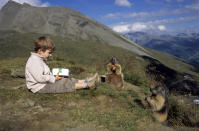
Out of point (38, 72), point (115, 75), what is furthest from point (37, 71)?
point (115, 75)

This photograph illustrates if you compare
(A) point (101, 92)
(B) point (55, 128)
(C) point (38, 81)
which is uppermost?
(C) point (38, 81)

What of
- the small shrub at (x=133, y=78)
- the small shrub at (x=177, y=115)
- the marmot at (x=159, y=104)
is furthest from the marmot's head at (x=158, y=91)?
the small shrub at (x=133, y=78)

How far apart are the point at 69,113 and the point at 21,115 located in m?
1.40

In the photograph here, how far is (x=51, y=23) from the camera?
343ft

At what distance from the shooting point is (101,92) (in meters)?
8.45

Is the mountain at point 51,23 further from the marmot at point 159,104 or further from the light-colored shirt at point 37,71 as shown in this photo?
the light-colored shirt at point 37,71

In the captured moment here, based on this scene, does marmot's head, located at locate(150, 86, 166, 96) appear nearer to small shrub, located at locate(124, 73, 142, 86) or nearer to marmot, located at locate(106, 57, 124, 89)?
marmot, located at locate(106, 57, 124, 89)

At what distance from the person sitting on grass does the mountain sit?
88.1 meters

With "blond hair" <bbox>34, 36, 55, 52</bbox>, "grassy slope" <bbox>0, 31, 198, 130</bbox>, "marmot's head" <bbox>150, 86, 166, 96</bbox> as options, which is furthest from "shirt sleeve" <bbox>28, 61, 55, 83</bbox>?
"marmot's head" <bbox>150, 86, 166, 96</bbox>

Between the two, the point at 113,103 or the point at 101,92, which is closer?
the point at 113,103

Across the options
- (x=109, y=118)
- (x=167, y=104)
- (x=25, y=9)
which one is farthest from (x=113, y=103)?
(x=25, y=9)

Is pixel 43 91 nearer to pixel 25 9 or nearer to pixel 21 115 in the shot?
pixel 21 115

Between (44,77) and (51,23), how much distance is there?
336ft

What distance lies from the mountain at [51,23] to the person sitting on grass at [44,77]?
289ft
